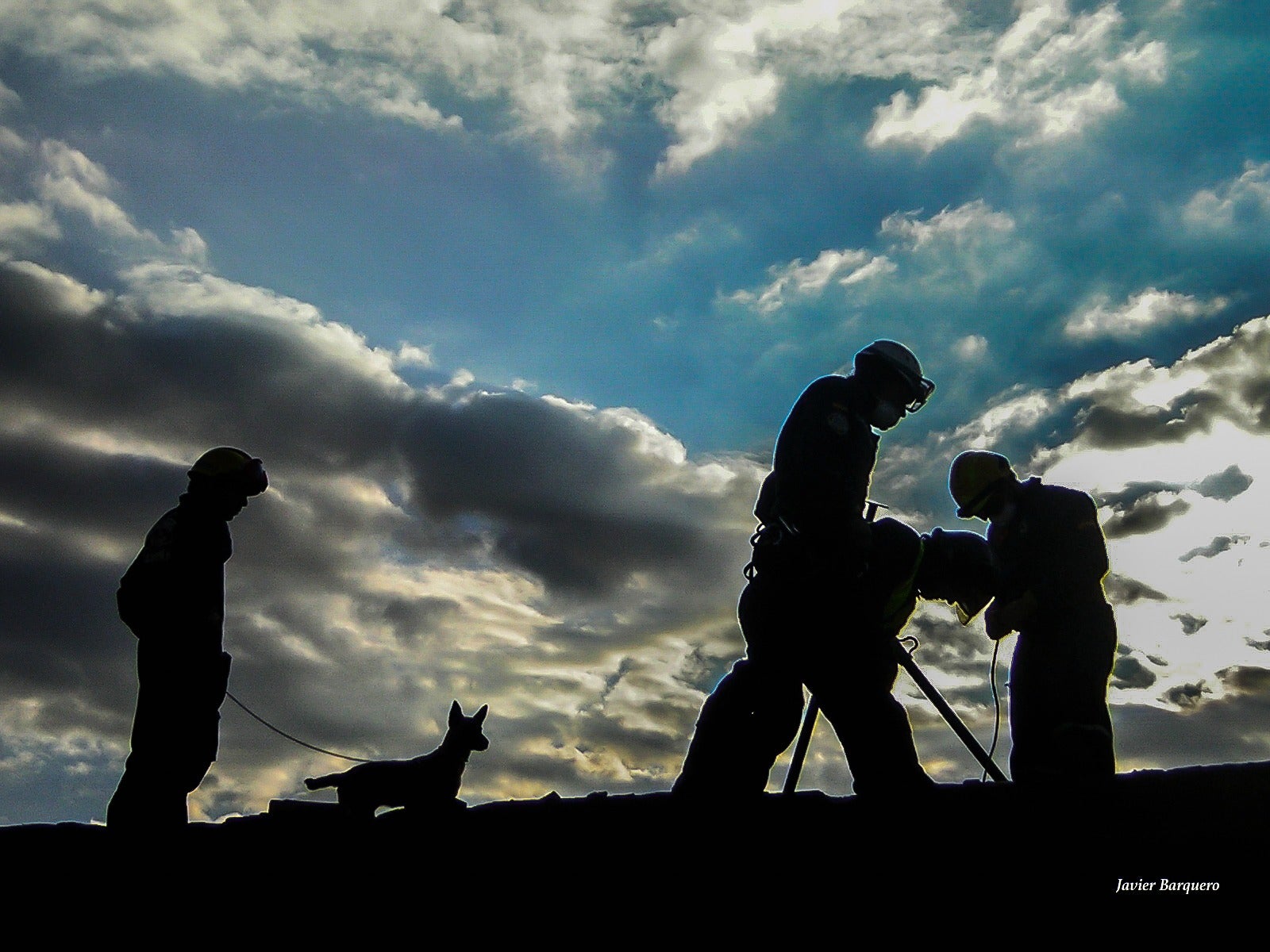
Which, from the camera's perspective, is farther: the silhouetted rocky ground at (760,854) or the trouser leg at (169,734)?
the trouser leg at (169,734)

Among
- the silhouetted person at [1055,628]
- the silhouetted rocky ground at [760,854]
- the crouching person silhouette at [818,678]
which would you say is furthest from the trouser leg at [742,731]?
the silhouetted person at [1055,628]

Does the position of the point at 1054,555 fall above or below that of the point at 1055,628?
above

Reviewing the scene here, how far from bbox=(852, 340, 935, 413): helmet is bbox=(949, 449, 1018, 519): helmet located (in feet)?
4.12

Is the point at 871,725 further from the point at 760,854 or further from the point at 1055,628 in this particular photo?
the point at 1055,628

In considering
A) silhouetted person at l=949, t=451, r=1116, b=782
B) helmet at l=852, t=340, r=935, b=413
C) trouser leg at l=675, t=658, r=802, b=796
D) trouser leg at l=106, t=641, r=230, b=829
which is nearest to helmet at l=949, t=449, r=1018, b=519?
silhouetted person at l=949, t=451, r=1116, b=782

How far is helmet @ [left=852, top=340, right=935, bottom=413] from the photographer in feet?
19.5

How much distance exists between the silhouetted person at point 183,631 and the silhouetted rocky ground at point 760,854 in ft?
5.80

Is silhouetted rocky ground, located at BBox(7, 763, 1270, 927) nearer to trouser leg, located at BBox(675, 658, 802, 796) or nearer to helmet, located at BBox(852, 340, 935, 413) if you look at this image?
trouser leg, located at BBox(675, 658, 802, 796)

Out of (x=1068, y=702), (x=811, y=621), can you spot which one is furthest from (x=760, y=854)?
(x=1068, y=702)

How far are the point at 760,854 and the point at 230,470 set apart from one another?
13.4 ft

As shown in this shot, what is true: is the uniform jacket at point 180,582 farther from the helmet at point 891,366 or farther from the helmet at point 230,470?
the helmet at point 891,366

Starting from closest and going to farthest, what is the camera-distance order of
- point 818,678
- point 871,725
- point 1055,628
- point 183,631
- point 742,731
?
point 871,725, point 818,678, point 742,731, point 183,631, point 1055,628

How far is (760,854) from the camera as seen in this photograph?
3.49 m

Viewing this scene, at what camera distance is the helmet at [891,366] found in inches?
234
